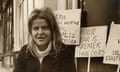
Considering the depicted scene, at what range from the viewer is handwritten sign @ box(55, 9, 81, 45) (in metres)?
1.69

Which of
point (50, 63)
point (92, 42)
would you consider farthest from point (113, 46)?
point (50, 63)

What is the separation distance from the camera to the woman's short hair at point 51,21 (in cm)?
165

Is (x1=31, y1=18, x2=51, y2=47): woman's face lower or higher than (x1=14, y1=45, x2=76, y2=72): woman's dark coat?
higher

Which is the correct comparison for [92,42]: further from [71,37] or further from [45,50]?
[45,50]

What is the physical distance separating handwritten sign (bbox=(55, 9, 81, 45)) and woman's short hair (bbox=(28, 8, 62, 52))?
0.03 meters

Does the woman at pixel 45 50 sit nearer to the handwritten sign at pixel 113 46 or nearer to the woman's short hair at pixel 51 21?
the woman's short hair at pixel 51 21

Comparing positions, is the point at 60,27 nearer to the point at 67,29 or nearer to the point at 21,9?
the point at 67,29

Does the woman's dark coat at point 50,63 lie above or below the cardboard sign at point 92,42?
below

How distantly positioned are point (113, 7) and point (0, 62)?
0.94 metres

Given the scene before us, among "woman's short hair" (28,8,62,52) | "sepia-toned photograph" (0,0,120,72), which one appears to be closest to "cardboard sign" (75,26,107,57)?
"sepia-toned photograph" (0,0,120,72)

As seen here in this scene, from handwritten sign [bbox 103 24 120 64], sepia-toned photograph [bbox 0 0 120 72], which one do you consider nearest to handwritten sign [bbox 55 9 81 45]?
sepia-toned photograph [bbox 0 0 120 72]

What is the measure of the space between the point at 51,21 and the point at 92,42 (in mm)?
235

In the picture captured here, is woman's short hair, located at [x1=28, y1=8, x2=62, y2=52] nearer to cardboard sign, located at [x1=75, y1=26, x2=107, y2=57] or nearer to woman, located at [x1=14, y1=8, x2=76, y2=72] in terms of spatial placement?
woman, located at [x1=14, y1=8, x2=76, y2=72]

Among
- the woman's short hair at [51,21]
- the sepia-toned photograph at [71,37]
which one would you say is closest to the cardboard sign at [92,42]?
the sepia-toned photograph at [71,37]
